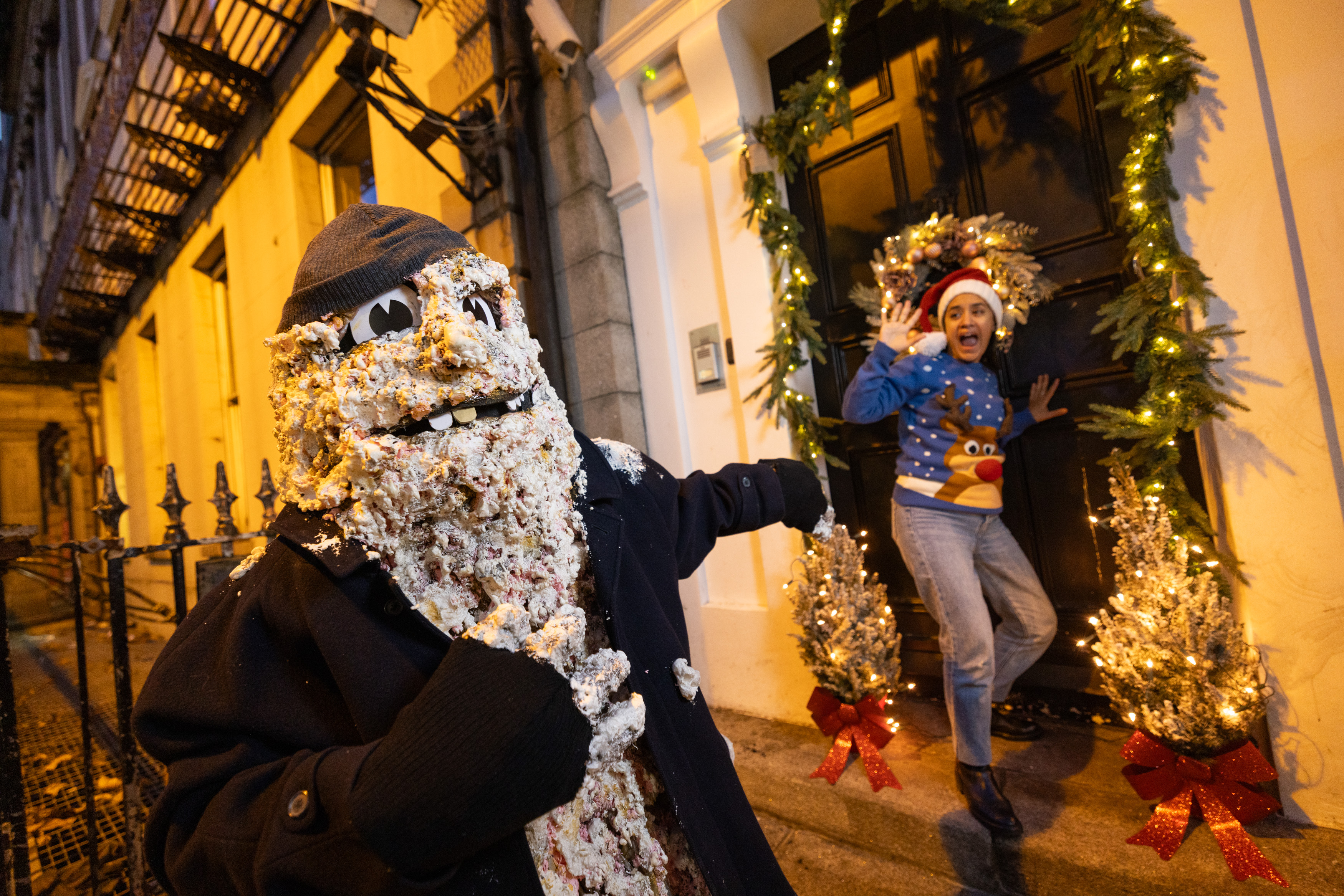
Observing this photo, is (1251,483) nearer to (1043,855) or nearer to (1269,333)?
(1269,333)

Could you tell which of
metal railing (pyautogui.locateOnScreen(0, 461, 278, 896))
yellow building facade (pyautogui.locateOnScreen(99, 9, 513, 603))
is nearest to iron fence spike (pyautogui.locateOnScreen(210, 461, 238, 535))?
metal railing (pyautogui.locateOnScreen(0, 461, 278, 896))

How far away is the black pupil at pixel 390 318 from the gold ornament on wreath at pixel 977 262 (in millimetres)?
2084

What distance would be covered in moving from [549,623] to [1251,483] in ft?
7.98

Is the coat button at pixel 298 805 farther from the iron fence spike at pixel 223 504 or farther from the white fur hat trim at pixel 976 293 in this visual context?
the white fur hat trim at pixel 976 293

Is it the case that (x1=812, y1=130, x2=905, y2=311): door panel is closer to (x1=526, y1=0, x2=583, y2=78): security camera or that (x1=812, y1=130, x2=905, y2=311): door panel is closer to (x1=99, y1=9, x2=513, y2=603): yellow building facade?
(x1=526, y1=0, x2=583, y2=78): security camera

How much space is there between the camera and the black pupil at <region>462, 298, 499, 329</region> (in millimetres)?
1029

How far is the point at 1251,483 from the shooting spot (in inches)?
75.2

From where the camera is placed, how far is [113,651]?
2061 millimetres

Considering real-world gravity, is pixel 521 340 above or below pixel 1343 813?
above

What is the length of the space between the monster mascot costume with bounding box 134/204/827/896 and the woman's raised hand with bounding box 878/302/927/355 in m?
1.63

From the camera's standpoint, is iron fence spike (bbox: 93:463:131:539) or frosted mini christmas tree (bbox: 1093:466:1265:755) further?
iron fence spike (bbox: 93:463:131:539)

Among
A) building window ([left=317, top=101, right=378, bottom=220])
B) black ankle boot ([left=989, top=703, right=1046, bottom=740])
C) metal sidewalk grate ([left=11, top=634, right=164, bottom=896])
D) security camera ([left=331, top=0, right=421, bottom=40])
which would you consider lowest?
metal sidewalk grate ([left=11, top=634, right=164, bottom=896])

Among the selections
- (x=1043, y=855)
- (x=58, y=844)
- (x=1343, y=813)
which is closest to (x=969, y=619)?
(x=1043, y=855)

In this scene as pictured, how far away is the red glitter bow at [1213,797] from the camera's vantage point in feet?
→ 5.53
